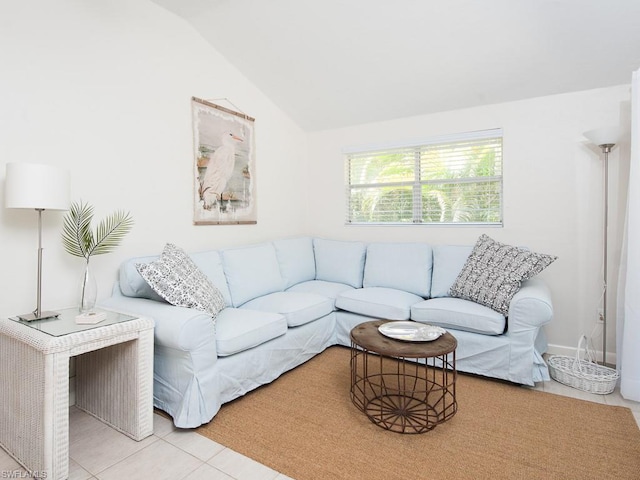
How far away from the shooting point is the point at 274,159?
400 centimetres

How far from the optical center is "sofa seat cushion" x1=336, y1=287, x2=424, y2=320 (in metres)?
2.93

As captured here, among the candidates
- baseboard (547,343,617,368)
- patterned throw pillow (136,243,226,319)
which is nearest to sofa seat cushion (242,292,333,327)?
patterned throw pillow (136,243,226,319)

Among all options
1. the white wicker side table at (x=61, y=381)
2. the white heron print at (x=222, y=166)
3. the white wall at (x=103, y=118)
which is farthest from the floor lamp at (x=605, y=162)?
the white wicker side table at (x=61, y=381)

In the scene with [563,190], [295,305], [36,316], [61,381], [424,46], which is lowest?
[61,381]

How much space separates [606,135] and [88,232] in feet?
11.5

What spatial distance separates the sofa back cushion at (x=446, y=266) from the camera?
318 cm

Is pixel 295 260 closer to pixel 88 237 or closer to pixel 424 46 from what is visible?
pixel 88 237

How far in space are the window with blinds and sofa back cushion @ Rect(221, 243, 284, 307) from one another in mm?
1231

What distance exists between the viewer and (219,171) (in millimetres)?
3307

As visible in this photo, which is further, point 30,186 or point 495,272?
point 495,272

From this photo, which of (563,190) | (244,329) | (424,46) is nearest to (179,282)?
(244,329)

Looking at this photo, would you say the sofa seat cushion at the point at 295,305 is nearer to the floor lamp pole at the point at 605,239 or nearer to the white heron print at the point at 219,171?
the white heron print at the point at 219,171

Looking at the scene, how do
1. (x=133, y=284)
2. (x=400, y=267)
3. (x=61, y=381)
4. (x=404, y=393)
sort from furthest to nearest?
1. (x=400, y=267)
2. (x=133, y=284)
3. (x=404, y=393)
4. (x=61, y=381)

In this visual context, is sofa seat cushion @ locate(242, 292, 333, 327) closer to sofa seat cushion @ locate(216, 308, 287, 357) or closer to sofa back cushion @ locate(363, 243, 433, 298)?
sofa seat cushion @ locate(216, 308, 287, 357)
